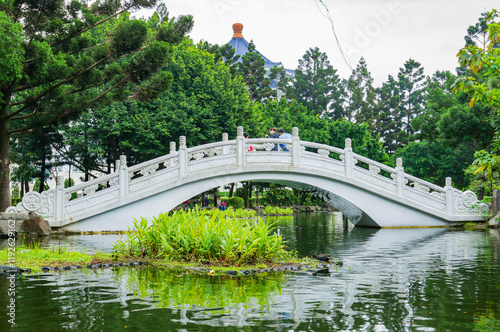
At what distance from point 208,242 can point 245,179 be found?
924 centimetres

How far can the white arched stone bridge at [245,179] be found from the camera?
619 inches

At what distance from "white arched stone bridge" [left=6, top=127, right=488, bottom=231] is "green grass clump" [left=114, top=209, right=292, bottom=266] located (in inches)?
269

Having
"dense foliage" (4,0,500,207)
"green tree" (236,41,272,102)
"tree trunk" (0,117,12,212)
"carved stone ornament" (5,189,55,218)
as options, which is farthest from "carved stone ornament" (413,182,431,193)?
"green tree" (236,41,272,102)

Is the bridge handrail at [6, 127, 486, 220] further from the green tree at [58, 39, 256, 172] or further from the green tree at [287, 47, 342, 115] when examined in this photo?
the green tree at [287, 47, 342, 115]

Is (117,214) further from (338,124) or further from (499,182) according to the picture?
(338,124)

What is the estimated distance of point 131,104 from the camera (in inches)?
1004

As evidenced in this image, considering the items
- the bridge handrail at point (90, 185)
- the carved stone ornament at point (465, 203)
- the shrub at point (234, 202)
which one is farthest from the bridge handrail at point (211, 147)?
the shrub at point (234, 202)

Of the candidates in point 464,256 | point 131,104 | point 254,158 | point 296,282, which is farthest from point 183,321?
point 131,104

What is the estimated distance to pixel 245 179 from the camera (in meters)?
17.6

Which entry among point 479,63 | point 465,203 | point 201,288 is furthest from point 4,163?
point 465,203

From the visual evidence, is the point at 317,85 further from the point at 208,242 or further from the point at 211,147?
the point at 208,242

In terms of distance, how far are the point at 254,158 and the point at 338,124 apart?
2245 centimetres

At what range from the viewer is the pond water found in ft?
15.8

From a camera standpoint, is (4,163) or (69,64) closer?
(4,163)
